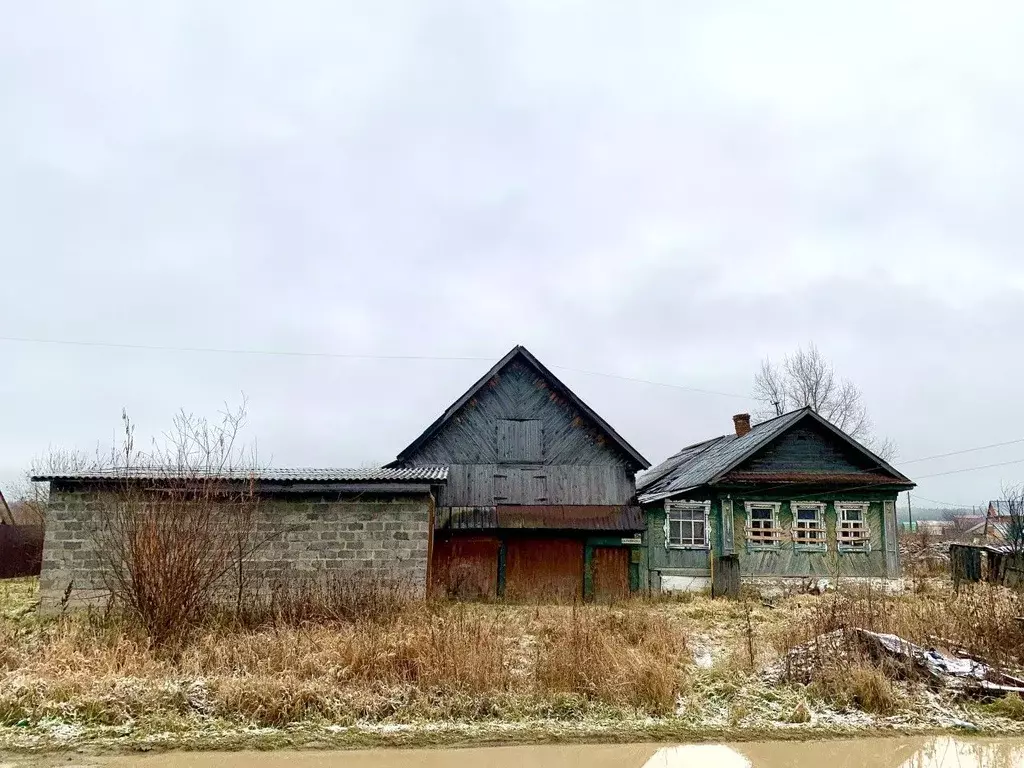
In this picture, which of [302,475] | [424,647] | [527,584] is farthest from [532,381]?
[424,647]

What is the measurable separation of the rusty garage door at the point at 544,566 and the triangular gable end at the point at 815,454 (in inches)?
225

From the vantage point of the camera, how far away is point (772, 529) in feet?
70.5

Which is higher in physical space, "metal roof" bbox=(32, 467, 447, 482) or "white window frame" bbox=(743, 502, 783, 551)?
"metal roof" bbox=(32, 467, 447, 482)

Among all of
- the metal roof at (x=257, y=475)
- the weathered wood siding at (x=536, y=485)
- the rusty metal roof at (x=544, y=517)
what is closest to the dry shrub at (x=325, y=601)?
the metal roof at (x=257, y=475)

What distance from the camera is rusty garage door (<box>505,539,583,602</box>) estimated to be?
19328mm

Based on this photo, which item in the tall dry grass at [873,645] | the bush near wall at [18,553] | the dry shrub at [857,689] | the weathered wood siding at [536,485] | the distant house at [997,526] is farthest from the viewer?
the bush near wall at [18,553]

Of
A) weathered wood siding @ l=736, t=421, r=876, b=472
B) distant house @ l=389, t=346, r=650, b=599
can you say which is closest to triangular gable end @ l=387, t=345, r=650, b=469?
distant house @ l=389, t=346, r=650, b=599

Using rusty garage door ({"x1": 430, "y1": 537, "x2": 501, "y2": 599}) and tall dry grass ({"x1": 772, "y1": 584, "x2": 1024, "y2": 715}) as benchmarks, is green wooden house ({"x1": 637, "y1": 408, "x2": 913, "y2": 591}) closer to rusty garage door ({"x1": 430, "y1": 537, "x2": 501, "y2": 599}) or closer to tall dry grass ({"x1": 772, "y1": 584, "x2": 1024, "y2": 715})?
rusty garage door ({"x1": 430, "y1": 537, "x2": 501, "y2": 599})

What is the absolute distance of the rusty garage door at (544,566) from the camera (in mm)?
19328

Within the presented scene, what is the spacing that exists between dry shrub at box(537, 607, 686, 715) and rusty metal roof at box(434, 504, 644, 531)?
9512mm

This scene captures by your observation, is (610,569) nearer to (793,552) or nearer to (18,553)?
(793,552)

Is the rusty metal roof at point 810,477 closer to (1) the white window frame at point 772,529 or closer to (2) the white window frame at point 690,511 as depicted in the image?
(1) the white window frame at point 772,529

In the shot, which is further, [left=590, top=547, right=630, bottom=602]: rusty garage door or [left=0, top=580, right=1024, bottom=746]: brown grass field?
[left=590, top=547, right=630, bottom=602]: rusty garage door

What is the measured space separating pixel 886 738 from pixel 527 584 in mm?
12536
